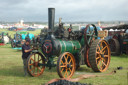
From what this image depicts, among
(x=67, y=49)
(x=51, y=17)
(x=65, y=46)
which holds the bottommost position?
(x=67, y=49)

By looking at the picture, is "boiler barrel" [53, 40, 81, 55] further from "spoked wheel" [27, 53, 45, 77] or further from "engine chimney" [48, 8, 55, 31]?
"spoked wheel" [27, 53, 45, 77]

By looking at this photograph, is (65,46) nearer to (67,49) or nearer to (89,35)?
(67,49)

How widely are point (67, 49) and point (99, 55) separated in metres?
1.44

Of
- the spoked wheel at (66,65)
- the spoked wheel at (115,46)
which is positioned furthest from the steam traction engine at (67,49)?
the spoked wheel at (115,46)

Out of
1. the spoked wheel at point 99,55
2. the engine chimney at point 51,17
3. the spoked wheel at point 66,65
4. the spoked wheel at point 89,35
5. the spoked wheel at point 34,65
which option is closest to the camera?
the spoked wheel at point 66,65

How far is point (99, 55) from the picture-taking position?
24.8ft

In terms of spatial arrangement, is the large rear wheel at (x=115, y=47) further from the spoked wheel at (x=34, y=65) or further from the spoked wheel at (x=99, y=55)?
the spoked wheel at (x=34, y=65)

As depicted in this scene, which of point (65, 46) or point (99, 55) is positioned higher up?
point (65, 46)

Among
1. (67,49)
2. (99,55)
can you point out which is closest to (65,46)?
(67,49)

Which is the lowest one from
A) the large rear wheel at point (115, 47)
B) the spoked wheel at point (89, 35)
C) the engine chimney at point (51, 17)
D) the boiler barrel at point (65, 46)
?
the large rear wheel at point (115, 47)

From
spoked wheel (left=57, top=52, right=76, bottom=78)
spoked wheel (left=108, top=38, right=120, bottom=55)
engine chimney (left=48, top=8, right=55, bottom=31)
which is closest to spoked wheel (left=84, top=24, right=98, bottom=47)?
spoked wheel (left=57, top=52, right=76, bottom=78)

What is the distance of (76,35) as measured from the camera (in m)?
7.62

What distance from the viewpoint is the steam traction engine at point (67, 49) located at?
650 cm

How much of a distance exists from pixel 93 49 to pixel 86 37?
516mm
